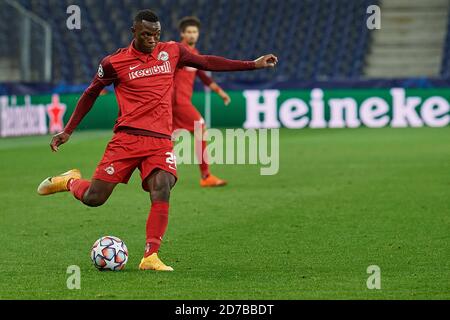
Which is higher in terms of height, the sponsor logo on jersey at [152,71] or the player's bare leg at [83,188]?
the sponsor logo on jersey at [152,71]

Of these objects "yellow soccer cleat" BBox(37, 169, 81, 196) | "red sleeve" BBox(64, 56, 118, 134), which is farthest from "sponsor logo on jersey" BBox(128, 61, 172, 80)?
"yellow soccer cleat" BBox(37, 169, 81, 196)

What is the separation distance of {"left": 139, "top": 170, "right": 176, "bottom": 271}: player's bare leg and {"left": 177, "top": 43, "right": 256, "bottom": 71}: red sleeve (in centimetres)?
93

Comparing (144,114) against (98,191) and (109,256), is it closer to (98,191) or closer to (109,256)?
(98,191)

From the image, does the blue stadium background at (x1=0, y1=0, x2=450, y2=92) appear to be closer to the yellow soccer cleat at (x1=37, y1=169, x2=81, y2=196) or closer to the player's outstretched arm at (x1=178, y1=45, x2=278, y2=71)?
the yellow soccer cleat at (x1=37, y1=169, x2=81, y2=196)

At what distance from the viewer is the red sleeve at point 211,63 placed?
8492 millimetres

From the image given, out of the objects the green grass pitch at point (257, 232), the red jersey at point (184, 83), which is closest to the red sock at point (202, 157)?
the green grass pitch at point (257, 232)

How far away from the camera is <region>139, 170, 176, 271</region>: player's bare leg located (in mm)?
7949

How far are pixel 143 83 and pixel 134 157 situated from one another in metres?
0.57

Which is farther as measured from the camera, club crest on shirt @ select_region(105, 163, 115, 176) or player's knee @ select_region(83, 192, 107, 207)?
player's knee @ select_region(83, 192, 107, 207)

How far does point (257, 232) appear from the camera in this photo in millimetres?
10242

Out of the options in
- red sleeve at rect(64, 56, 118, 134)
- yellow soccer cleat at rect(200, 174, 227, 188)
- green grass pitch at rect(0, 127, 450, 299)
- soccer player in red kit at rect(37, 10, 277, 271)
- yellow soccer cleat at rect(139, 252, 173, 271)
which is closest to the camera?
green grass pitch at rect(0, 127, 450, 299)

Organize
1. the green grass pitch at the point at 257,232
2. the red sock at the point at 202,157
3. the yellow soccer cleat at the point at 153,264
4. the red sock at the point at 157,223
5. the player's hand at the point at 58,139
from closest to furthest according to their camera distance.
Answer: the green grass pitch at the point at 257,232
the yellow soccer cleat at the point at 153,264
the red sock at the point at 157,223
the player's hand at the point at 58,139
the red sock at the point at 202,157

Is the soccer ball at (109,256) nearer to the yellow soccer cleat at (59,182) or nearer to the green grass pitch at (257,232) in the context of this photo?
the green grass pitch at (257,232)

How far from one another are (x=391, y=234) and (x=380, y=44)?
25982mm
